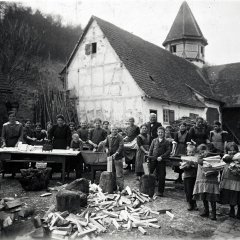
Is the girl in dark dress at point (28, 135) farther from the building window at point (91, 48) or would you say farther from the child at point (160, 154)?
the building window at point (91, 48)

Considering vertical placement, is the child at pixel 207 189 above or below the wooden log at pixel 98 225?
above

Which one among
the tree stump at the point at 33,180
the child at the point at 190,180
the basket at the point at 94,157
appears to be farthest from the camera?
the basket at the point at 94,157

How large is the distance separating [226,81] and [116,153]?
21.6 m

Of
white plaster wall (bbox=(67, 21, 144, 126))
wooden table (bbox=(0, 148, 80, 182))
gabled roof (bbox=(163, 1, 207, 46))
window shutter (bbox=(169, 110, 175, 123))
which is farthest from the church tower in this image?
wooden table (bbox=(0, 148, 80, 182))

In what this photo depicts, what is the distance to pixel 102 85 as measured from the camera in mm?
18641

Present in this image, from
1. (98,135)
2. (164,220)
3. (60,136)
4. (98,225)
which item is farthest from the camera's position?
(98,135)

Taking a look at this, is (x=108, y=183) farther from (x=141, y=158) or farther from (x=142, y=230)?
(x=142, y=230)

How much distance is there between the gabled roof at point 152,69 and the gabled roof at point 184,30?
6568 millimetres

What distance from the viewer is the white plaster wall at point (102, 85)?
17.4 m

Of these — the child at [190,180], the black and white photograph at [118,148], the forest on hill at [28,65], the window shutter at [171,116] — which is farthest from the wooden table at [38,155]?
the window shutter at [171,116]

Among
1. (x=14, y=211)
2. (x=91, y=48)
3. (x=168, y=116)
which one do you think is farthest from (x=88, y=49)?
(x=14, y=211)

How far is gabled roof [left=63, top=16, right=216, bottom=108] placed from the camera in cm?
1802

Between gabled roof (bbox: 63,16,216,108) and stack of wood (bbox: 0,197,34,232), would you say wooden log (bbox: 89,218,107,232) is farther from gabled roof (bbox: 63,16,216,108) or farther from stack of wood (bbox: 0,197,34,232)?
gabled roof (bbox: 63,16,216,108)

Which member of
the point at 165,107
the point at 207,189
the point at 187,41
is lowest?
the point at 207,189
